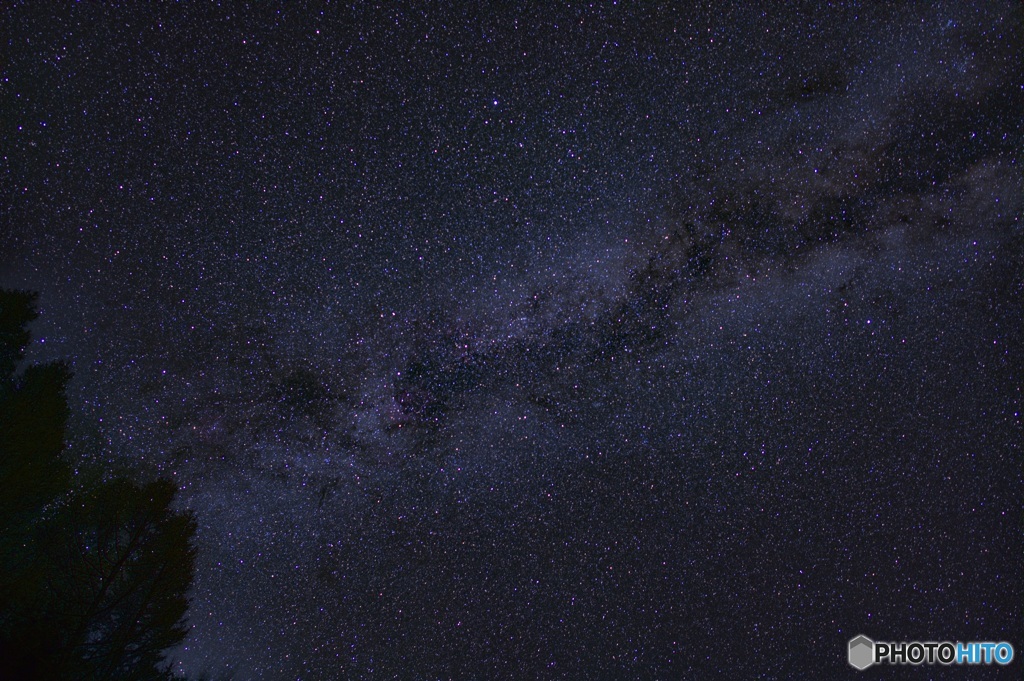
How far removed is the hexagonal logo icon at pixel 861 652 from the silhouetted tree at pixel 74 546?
3518mm

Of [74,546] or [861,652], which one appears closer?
[74,546]

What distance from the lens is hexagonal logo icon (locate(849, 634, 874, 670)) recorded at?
312 centimetres

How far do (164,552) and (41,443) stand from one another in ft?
2.06

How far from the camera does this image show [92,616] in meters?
Answer: 1.97

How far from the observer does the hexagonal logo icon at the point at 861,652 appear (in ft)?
10.2

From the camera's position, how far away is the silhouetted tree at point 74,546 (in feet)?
6.30

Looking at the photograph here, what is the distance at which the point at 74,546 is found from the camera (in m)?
2.12

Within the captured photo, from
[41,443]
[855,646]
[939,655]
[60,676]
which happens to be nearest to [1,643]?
[60,676]

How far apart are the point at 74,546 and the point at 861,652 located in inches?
159

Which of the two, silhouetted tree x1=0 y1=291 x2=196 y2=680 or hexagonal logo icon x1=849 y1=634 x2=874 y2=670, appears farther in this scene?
hexagonal logo icon x1=849 y1=634 x2=874 y2=670

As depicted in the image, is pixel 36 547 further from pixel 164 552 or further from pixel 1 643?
pixel 1 643

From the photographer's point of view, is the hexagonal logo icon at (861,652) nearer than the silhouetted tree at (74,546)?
No

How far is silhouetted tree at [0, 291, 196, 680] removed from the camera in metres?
1.92

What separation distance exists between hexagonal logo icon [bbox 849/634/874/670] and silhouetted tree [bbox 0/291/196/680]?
352cm
